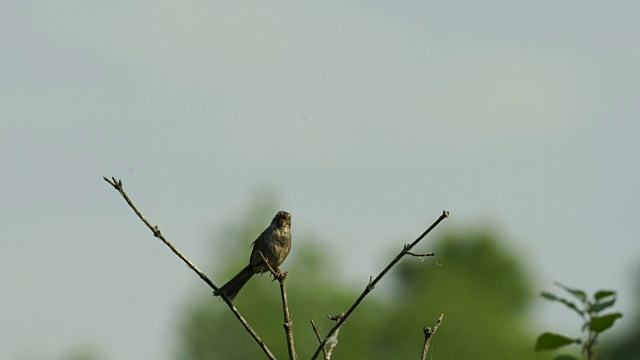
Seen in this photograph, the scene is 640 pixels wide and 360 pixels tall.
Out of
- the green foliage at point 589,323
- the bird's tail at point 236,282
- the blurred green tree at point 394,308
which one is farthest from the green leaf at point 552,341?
the blurred green tree at point 394,308

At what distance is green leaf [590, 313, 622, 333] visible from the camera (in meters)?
3.27

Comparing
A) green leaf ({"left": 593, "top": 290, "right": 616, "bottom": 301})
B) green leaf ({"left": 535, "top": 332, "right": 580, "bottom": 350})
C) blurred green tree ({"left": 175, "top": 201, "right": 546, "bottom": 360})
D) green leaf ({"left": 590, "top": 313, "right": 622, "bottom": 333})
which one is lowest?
green leaf ({"left": 535, "top": 332, "right": 580, "bottom": 350})

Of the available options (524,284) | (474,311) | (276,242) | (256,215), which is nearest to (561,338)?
(276,242)

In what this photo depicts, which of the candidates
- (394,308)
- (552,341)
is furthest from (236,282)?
(394,308)

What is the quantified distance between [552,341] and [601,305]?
0.45ft

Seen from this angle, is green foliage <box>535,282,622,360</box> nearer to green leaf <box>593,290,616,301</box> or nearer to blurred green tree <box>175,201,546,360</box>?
green leaf <box>593,290,616,301</box>

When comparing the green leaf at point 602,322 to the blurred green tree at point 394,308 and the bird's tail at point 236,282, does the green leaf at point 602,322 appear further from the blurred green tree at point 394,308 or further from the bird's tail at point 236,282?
the blurred green tree at point 394,308

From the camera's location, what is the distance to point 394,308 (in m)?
56.2

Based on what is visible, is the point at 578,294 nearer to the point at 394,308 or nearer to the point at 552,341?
the point at 552,341

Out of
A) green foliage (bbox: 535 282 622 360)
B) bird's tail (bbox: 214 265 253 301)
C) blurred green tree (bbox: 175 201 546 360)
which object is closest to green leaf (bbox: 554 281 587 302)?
green foliage (bbox: 535 282 622 360)

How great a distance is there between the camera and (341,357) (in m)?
50.2

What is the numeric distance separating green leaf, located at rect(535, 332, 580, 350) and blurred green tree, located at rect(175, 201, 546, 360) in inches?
1414

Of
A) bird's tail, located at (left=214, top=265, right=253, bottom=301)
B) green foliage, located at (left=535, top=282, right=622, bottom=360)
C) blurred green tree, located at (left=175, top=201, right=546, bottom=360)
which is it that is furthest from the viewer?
blurred green tree, located at (left=175, top=201, right=546, bottom=360)

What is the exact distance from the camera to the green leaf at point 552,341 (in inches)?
129
